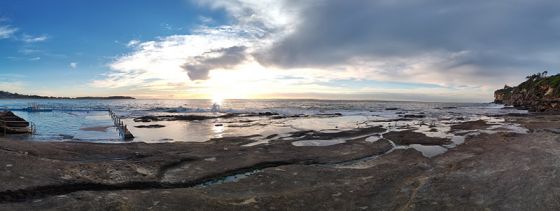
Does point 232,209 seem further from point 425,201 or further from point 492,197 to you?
point 492,197

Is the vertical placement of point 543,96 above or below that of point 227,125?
above

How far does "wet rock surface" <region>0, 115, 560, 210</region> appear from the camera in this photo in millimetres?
11594

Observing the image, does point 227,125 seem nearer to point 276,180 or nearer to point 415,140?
point 415,140

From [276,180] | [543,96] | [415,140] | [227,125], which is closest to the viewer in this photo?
[276,180]

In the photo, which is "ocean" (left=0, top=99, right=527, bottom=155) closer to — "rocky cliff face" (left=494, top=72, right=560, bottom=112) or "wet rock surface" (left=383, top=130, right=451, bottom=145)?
"wet rock surface" (left=383, top=130, right=451, bottom=145)

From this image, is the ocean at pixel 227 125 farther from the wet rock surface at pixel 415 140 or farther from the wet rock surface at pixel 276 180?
the wet rock surface at pixel 276 180

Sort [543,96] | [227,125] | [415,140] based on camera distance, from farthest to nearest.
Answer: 1. [543,96]
2. [227,125]
3. [415,140]

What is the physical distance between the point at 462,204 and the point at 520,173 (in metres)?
5.56

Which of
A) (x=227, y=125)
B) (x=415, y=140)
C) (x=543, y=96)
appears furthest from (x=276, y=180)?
(x=543, y=96)

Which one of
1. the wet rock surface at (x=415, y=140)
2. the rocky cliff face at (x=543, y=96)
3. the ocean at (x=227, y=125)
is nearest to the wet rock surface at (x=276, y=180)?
the wet rock surface at (x=415, y=140)

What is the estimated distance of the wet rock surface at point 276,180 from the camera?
456 inches

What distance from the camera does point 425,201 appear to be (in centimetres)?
1170

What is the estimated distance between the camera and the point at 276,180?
15570 mm

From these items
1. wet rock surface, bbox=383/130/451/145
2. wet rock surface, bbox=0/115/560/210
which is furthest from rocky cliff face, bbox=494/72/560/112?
wet rock surface, bbox=0/115/560/210
